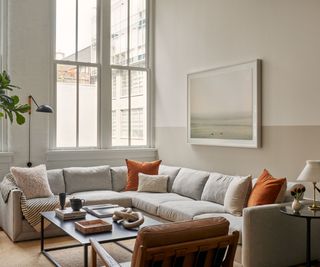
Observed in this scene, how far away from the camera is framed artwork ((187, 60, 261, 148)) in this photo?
486cm

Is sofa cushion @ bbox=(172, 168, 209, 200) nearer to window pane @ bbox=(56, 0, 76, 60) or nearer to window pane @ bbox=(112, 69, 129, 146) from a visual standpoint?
window pane @ bbox=(112, 69, 129, 146)

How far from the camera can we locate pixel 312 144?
4.21 m

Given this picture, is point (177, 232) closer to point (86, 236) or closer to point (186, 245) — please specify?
point (186, 245)

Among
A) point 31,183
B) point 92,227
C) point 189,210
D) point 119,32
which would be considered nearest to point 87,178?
point 31,183

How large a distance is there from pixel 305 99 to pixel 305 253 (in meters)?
1.56

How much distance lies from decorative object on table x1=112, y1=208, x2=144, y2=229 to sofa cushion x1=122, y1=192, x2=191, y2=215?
1071mm

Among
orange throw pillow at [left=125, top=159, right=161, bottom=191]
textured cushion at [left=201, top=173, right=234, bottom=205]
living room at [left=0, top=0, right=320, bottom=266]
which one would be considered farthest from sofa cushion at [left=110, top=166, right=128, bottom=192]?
textured cushion at [left=201, top=173, right=234, bottom=205]

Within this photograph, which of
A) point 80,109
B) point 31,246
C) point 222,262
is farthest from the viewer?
point 80,109

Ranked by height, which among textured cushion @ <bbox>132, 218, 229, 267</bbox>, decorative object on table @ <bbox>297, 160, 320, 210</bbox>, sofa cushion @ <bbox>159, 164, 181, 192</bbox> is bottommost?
sofa cushion @ <bbox>159, 164, 181, 192</bbox>

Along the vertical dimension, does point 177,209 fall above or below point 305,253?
above

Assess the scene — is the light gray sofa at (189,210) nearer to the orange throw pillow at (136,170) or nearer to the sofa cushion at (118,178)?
the sofa cushion at (118,178)

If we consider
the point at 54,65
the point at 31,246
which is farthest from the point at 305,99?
the point at 54,65

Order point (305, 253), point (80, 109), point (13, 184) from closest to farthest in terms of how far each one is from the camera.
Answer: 1. point (305, 253)
2. point (13, 184)
3. point (80, 109)

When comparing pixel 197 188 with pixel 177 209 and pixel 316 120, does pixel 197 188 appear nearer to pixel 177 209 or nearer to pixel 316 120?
pixel 177 209
